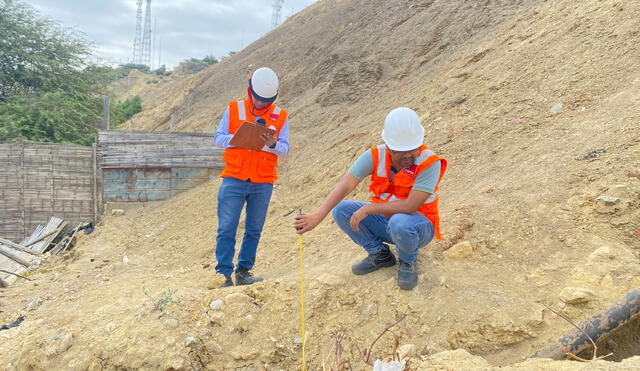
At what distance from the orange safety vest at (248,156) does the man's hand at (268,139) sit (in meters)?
0.09

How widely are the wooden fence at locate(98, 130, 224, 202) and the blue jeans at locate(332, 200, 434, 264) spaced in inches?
237

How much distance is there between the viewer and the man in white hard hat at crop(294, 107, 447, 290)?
8.36ft

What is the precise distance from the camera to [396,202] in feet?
8.56

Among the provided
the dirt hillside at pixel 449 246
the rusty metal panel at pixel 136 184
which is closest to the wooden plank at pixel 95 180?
the rusty metal panel at pixel 136 184

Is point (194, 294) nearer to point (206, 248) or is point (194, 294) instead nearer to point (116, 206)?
point (206, 248)

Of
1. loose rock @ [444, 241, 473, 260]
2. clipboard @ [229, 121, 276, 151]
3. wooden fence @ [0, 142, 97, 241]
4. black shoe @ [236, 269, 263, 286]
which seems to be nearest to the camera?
loose rock @ [444, 241, 473, 260]

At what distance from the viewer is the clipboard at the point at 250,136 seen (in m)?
3.18

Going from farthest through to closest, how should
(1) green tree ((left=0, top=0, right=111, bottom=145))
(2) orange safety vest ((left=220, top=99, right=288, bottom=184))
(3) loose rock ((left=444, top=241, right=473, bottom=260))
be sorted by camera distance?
(1) green tree ((left=0, top=0, right=111, bottom=145))
(2) orange safety vest ((left=220, top=99, right=288, bottom=184))
(3) loose rock ((left=444, top=241, right=473, bottom=260))

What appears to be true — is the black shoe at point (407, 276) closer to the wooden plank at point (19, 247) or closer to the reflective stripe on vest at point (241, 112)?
the reflective stripe on vest at point (241, 112)

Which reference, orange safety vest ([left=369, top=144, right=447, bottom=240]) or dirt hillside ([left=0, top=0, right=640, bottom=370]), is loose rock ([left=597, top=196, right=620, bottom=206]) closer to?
dirt hillside ([left=0, top=0, right=640, bottom=370])

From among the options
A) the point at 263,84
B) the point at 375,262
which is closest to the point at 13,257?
the point at 263,84

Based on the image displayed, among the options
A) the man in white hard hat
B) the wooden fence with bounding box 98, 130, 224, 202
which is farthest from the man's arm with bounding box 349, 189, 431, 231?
the wooden fence with bounding box 98, 130, 224, 202

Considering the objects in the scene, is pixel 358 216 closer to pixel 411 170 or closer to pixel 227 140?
pixel 411 170

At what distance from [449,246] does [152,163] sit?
6.65 meters
